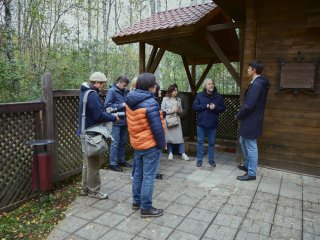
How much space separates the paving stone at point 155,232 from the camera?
2.84m

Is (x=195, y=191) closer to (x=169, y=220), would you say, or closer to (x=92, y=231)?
(x=169, y=220)

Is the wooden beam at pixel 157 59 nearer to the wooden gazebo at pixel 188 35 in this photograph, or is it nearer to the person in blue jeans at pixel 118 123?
the wooden gazebo at pixel 188 35

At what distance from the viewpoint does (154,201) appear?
373 cm

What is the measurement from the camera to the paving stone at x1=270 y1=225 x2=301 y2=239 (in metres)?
2.85

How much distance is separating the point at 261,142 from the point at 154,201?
8.61 ft

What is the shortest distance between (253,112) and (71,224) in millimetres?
3167

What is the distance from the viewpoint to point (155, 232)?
115 inches

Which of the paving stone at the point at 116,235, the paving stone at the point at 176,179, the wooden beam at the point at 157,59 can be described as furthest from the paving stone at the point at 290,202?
the wooden beam at the point at 157,59

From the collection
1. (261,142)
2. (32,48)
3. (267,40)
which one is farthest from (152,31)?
(32,48)

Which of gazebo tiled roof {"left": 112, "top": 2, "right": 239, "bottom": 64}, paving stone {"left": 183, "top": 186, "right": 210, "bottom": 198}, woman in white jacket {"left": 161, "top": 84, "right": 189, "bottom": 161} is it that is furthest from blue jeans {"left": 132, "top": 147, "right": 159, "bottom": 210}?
gazebo tiled roof {"left": 112, "top": 2, "right": 239, "bottom": 64}

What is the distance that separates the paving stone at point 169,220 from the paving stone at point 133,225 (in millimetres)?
128

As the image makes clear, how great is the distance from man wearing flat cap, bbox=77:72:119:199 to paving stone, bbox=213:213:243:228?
1.56 m

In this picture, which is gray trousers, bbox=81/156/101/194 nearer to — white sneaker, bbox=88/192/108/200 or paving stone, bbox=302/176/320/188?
white sneaker, bbox=88/192/108/200

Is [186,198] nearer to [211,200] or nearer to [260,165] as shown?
[211,200]
